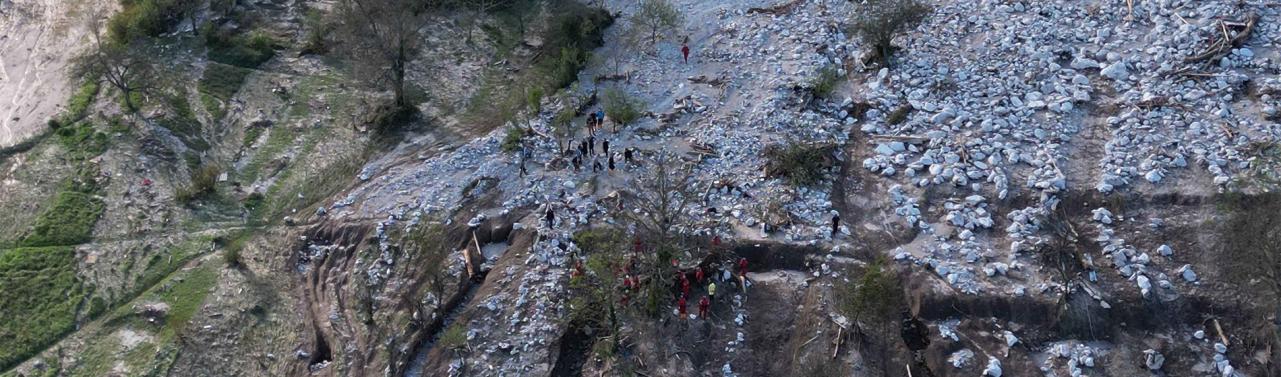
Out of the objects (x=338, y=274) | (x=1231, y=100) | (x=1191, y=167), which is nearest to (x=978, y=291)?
(x=1191, y=167)

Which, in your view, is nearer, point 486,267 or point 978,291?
point 978,291

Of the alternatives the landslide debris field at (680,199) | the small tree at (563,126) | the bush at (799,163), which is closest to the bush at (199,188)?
the landslide debris field at (680,199)

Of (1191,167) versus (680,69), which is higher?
(680,69)

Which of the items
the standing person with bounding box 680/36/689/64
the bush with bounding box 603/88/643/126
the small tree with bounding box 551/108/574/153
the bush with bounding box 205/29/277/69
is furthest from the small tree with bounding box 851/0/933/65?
Result: the bush with bounding box 205/29/277/69

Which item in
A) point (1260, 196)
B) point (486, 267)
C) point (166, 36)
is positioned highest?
point (166, 36)

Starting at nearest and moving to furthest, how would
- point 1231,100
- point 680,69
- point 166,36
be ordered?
point 1231,100 → point 680,69 → point 166,36

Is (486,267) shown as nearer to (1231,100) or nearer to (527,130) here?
(527,130)
